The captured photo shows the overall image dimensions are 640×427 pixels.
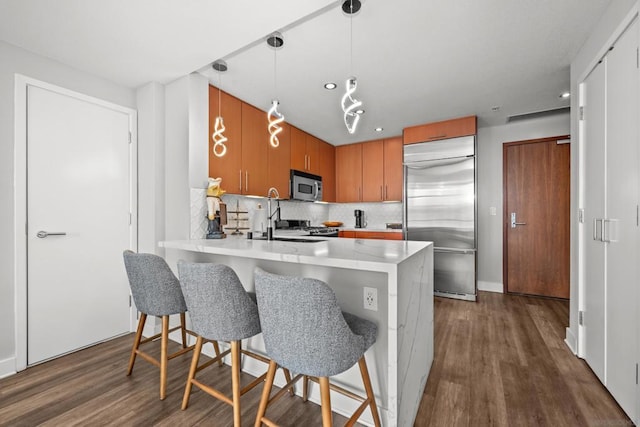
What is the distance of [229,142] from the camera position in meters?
3.06

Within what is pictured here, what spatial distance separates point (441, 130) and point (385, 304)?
3227mm

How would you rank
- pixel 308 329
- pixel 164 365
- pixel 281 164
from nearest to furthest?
pixel 308 329 → pixel 164 365 → pixel 281 164

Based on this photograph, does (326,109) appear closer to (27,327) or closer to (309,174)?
(309,174)

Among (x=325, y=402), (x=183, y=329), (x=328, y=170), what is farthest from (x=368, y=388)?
(x=328, y=170)

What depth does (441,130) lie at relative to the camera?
155 inches

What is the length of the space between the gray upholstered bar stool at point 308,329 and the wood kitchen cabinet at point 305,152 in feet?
10.3

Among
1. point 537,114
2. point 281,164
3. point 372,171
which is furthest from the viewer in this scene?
point 372,171

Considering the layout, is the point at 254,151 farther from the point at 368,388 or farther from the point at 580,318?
the point at 580,318

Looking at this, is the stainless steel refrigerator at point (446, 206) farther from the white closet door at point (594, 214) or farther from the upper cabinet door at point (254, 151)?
the upper cabinet door at point (254, 151)

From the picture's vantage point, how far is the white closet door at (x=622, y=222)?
1530mm

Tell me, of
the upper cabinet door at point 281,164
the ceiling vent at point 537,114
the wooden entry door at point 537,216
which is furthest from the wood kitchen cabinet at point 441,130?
the upper cabinet door at point 281,164

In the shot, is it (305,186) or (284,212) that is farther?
(284,212)

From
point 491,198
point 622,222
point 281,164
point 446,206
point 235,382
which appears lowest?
point 235,382

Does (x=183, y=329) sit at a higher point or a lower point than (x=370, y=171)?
lower
